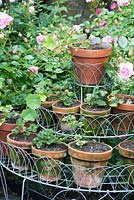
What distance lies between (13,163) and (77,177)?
431mm

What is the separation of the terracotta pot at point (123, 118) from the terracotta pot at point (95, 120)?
0.05 metres

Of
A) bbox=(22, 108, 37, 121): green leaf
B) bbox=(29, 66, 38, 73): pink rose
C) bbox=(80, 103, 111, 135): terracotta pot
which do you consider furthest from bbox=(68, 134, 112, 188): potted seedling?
bbox=(29, 66, 38, 73): pink rose

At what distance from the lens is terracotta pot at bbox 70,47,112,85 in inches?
95.9

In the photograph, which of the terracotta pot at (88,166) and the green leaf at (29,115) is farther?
the green leaf at (29,115)

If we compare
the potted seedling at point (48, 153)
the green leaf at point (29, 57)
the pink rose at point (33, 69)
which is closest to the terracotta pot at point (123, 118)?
the potted seedling at point (48, 153)

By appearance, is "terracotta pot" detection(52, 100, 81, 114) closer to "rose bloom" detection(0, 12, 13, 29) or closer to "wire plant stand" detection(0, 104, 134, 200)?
"wire plant stand" detection(0, 104, 134, 200)

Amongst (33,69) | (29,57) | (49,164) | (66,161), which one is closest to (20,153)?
(49,164)

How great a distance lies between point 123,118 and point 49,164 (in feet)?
1.52

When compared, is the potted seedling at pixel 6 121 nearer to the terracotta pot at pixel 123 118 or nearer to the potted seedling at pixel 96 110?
the potted seedling at pixel 96 110

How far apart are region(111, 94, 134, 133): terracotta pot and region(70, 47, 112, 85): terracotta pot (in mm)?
184

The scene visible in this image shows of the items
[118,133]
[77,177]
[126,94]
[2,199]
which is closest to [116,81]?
[126,94]

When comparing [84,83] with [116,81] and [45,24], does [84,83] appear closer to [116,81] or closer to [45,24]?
[116,81]

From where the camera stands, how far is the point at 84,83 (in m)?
2.52

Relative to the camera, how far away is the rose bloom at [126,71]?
2.23 metres
